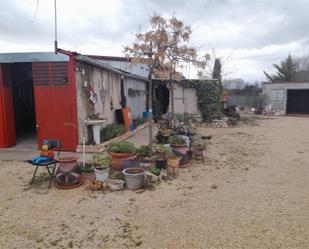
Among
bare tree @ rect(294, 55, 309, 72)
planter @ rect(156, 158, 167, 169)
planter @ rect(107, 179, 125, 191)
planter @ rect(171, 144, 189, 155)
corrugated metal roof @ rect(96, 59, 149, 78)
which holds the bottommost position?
planter @ rect(107, 179, 125, 191)

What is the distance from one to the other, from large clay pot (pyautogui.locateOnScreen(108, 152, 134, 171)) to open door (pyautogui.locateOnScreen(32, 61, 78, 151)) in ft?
6.36

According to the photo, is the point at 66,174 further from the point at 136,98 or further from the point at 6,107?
the point at 136,98

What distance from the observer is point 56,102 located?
6422 mm

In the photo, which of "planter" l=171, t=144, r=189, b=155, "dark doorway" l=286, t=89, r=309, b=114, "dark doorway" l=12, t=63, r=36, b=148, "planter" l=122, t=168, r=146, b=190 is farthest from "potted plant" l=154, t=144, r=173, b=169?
"dark doorway" l=286, t=89, r=309, b=114

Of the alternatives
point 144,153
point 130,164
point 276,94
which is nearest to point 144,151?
A: point 144,153

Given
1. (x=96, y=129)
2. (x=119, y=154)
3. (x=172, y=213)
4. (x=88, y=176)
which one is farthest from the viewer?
(x=96, y=129)

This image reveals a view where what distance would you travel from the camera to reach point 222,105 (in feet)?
→ 50.1

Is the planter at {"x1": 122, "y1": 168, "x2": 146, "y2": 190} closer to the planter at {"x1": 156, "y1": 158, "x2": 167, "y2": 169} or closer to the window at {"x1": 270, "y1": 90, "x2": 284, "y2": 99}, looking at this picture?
the planter at {"x1": 156, "y1": 158, "x2": 167, "y2": 169}

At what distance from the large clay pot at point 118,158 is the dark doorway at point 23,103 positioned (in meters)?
4.10

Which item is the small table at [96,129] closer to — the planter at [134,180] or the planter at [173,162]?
the planter at [173,162]

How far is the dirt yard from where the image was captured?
106 inches

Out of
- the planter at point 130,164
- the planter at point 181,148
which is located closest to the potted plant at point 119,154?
the planter at point 130,164

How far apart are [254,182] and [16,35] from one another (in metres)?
8.48

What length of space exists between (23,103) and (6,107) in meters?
2.83
